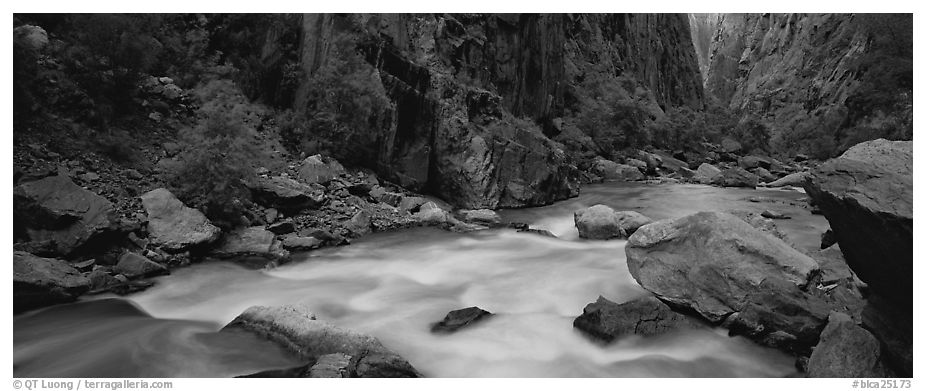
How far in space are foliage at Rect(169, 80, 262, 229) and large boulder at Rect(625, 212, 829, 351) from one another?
703cm

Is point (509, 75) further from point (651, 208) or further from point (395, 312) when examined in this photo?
point (395, 312)

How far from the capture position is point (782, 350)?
5.04 m

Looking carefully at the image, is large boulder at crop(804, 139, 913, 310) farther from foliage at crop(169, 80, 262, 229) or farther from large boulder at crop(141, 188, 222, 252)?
foliage at crop(169, 80, 262, 229)

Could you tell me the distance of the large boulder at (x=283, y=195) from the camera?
10633mm

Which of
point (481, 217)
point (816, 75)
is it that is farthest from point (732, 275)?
point (816, 75)

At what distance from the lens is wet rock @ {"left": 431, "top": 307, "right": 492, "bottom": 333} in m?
5.94

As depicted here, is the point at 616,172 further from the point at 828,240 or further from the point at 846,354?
the point at 846,354

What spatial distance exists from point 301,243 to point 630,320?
624 centimetres

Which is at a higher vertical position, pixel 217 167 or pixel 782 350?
pixel 217 167

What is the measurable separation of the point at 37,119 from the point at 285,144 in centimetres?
568

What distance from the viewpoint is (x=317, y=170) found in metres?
12.6

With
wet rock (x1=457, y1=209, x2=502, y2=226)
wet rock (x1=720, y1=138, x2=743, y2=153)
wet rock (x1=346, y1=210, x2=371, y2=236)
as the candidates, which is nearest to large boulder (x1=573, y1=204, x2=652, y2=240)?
wet rock (x1=457, y1=209, x2=502, y2=226)

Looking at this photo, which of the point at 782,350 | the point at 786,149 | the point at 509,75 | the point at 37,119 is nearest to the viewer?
the point at 782,350
